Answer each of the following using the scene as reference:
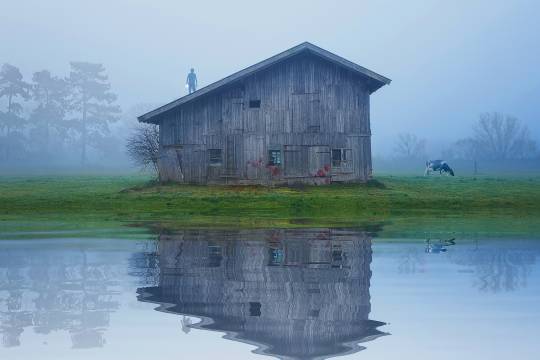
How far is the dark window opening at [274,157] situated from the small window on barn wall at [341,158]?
9.78 ft

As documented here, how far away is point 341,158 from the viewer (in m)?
45.2

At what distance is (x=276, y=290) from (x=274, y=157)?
3278 centimetres

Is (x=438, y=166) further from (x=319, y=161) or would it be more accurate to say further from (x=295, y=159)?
(x=295, y=159)

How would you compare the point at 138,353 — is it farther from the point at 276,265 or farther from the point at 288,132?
the point at 288,132

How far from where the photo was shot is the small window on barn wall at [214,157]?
45.7 meters

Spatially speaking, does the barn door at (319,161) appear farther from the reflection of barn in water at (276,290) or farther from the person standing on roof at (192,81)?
the reflection of barn in water at (276,290)

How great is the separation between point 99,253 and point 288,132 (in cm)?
2769

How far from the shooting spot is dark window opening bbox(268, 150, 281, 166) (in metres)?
45.2

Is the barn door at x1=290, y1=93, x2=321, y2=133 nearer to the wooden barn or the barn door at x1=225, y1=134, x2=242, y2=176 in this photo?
the wooden barn

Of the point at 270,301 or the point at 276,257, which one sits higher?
the point at 276,257

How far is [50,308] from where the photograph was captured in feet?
37.0

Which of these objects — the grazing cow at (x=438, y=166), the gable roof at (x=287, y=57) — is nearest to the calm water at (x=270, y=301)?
the gable roof at (x=287, y=57)

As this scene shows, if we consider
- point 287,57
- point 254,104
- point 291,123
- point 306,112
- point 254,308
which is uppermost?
point 287,57

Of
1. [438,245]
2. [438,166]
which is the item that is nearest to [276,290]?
[438,245]
